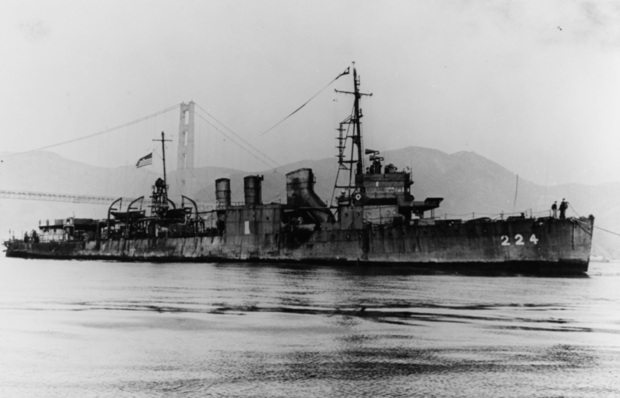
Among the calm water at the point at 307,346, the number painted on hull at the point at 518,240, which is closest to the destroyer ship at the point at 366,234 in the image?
the number painted on hull at the point at 518,240

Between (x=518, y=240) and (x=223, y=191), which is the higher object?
(x=223, y=191)

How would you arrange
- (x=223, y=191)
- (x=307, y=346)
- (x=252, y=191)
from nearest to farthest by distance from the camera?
(x=307, y=346)
(x=252, y=191)
(x=223, y=191)

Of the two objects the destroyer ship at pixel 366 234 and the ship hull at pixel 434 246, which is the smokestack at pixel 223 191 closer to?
the destroyer ship at pixel 366 234

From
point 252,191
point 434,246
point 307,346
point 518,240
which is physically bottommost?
point 307,346

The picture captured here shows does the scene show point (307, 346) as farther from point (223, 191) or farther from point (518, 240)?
point (223, 191)

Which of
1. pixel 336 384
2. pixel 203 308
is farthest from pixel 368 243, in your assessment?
pixel 336 384

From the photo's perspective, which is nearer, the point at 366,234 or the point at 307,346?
the point at 307,346

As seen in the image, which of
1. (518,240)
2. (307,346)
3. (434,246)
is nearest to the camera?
(307,346)

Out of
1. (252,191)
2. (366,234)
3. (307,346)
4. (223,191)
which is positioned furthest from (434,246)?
(307,346)
